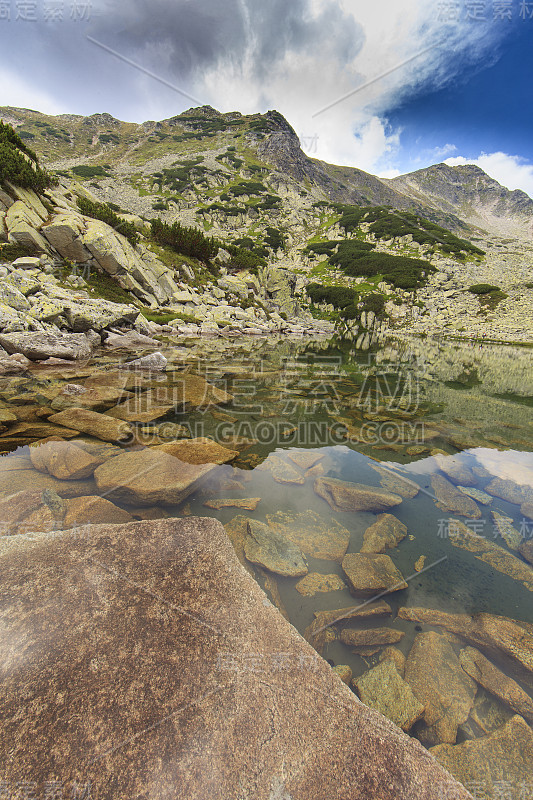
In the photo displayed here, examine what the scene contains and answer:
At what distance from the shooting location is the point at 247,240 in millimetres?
94500

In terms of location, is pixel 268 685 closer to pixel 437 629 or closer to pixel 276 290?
pixel 437 629

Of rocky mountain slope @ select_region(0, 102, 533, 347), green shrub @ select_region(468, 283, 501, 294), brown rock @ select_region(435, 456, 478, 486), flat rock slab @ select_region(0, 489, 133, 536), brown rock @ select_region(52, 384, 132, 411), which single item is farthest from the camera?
green shrub @ select_region(468, 283, 501, 294)

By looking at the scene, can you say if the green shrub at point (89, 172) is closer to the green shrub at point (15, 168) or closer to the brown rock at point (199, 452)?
the green shrub at point (15, 168)

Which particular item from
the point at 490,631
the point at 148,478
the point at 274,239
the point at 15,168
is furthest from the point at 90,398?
the point at 274,239

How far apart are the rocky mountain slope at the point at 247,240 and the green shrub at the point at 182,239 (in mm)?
999

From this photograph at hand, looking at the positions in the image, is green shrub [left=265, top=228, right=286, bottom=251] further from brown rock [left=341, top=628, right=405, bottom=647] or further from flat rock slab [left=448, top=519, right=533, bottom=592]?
brown rock [left=341, top=628, right=405, bottom=647]

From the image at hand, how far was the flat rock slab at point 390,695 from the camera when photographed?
2.87 m

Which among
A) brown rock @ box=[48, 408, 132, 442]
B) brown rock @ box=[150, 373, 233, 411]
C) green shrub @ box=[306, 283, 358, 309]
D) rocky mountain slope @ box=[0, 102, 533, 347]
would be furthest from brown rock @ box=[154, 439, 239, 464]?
green shrub @ box=[306, 283, 358, 309]

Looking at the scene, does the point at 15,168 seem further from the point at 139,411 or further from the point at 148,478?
the point at 148,478

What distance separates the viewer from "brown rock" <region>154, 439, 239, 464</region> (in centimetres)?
631

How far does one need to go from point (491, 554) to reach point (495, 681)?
209 cm

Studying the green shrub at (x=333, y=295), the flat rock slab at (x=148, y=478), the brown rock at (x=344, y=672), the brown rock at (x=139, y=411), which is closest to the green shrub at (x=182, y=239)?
the brown rock at (x=139, y=411)

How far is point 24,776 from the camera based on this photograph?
5.29ft

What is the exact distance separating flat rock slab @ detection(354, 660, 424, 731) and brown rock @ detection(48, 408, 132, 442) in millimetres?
6281
